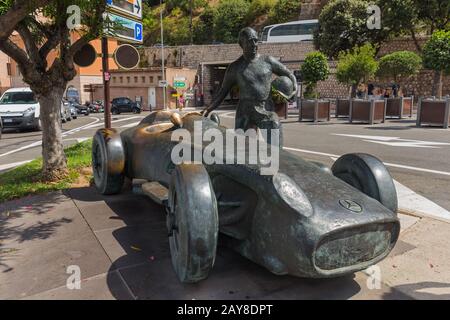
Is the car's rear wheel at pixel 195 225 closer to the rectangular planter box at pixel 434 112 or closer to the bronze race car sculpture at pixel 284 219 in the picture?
the bronze race car sculpture at pixel 284 219

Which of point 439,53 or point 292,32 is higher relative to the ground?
point 292,32

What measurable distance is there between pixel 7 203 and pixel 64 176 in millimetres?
1306

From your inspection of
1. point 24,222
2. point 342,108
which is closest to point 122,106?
point 342,108

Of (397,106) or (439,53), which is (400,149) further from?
(397,106)

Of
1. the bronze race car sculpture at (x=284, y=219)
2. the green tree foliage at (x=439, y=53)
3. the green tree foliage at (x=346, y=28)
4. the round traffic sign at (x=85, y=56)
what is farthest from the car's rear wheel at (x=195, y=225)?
the green tree foliage at (x=346, y=28)

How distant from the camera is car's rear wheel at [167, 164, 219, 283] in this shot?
8.77 ft

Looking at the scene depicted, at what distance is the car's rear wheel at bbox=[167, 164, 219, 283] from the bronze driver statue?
6.10 feet

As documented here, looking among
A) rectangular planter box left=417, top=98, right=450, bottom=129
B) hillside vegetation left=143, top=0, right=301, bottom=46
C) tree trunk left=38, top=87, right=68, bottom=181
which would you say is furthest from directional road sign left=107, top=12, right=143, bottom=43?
hillside vegetation left=143, top=0, right=301, bottom=46

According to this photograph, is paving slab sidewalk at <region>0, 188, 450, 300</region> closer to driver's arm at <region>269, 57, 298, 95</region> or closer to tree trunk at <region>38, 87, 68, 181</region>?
tree trunk at <region>38, 87, 68, 181</region>

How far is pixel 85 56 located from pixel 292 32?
1506 inches

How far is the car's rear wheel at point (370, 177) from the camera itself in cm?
334

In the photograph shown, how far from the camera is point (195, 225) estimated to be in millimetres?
2664

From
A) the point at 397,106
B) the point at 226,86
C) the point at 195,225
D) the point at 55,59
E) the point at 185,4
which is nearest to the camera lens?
the point at 195,225

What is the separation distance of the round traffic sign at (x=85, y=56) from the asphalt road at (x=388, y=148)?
11.0 ft
